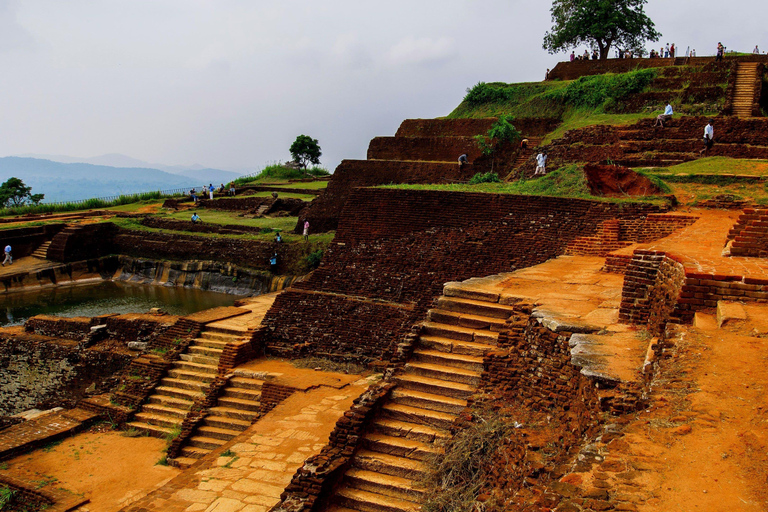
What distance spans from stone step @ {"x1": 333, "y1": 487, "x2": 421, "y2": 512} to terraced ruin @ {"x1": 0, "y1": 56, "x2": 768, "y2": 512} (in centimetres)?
2

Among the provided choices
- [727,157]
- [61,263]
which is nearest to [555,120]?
[727,157]

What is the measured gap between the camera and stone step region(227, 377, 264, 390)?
886cm

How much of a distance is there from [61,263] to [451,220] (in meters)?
17.8

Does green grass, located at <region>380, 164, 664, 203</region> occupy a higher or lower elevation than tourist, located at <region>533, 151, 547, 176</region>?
lower

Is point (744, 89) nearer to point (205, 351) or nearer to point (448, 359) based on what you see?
point (448, 359)

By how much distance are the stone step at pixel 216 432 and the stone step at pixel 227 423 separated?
0.04 meters

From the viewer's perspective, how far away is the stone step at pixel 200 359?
995 centimetres

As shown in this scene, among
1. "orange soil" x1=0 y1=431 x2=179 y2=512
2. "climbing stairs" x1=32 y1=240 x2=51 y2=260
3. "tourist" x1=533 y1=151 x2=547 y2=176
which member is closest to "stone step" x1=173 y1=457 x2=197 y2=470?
"orange soil" x1=0 y1=431 x2=179 y2=512

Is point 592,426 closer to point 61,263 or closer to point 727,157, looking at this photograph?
point 727,157

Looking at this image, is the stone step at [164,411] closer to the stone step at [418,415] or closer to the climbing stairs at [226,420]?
the climbing stairs at [226,420]

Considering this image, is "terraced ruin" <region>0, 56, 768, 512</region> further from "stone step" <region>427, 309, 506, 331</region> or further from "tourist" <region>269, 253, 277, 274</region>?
"tourist" <region>269, 253, 277, 274</region>

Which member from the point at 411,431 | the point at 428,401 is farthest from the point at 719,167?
the point at 411,431

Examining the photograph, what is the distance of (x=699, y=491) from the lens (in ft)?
9.09

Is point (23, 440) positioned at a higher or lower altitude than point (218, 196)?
lower
